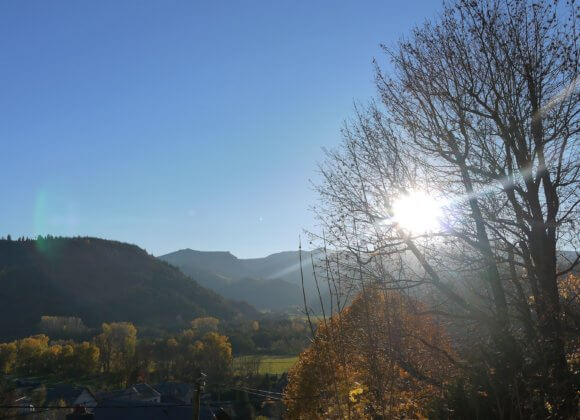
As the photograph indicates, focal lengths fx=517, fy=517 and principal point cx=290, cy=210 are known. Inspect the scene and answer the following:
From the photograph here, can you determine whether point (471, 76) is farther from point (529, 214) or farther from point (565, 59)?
point (529, 214)

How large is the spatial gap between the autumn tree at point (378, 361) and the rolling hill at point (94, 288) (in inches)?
4526

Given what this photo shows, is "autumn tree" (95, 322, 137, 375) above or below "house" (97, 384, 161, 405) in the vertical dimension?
above

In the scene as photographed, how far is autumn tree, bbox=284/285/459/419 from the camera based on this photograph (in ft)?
14.3

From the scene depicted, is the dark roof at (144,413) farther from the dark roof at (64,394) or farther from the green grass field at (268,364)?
the green grass field at (268,364)

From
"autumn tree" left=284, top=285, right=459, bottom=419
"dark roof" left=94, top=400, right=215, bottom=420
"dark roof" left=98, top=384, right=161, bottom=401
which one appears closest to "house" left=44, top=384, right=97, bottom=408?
"dark roof" left=98, top=384, right=161, bottom=401

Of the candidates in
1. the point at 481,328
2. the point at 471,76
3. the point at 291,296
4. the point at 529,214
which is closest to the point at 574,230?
the point at 529,214

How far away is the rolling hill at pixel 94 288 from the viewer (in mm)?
122000

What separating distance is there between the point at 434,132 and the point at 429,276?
2.22 meters

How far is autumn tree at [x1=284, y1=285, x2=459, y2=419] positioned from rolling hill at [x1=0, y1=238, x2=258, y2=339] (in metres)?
115

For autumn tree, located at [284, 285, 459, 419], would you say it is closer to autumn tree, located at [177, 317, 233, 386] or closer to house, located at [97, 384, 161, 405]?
house, located at [97, 384, 161, 405]

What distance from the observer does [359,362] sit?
25.7ft

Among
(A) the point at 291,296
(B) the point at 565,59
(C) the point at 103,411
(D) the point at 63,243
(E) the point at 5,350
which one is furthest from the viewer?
(A) the point at 291,296

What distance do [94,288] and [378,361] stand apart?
466 ft

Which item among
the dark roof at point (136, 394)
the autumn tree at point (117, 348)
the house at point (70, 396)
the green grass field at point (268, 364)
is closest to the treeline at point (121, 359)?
→ the autumn tree at point (117, 348)
